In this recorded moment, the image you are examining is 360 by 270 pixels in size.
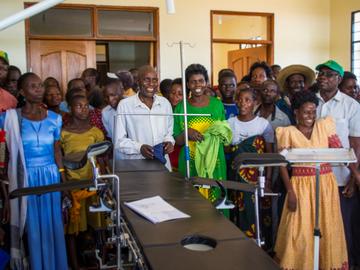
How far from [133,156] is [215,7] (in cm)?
445

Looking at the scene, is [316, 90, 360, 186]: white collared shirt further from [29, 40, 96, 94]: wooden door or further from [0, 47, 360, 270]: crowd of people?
[29, 40, 96, 94]: wooden door

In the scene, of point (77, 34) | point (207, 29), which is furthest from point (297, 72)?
point (77, 34)

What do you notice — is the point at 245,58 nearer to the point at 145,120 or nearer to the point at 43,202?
the point at 145,120

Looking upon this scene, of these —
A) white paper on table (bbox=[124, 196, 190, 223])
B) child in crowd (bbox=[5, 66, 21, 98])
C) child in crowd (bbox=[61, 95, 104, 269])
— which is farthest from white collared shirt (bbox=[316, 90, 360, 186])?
child in crowd (bbox=[5, 66, 21, 98])

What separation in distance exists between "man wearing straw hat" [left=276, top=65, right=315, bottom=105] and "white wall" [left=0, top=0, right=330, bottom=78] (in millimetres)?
3147

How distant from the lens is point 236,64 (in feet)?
24.5

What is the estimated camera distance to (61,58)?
19.8 ft

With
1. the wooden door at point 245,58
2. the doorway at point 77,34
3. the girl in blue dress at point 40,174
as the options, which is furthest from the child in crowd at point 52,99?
the wooden door at point 245,58

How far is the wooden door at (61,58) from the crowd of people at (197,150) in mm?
2887

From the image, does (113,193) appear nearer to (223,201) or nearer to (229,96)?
(223,201)

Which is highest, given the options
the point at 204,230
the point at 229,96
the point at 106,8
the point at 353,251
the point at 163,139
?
the point at 106,8

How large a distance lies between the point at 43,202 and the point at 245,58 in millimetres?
5367

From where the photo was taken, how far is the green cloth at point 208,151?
269 centimetres

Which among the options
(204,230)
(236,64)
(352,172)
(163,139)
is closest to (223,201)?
(204,230)
